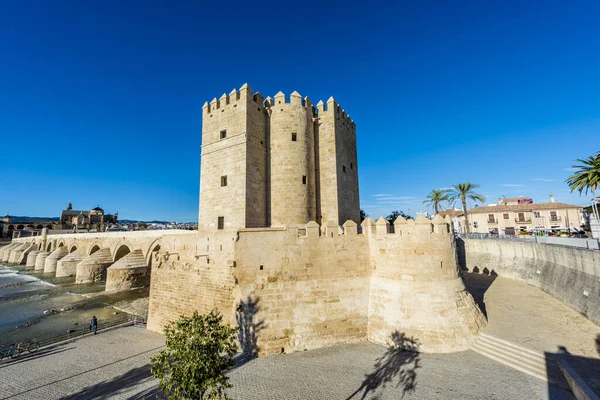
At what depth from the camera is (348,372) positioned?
9.71m

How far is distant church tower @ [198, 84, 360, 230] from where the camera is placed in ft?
51.2

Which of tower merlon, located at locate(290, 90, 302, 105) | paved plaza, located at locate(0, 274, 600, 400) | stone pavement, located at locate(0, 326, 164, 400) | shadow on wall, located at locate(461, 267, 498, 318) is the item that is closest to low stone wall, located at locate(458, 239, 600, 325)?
shadow on wall, located at locate(461, 267, 498, 318)

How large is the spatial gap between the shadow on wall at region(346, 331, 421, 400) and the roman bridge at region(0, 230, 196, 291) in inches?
475

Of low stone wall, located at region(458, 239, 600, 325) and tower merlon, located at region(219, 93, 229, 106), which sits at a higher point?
tower merlon, located at region(219, 93, 229, 106)

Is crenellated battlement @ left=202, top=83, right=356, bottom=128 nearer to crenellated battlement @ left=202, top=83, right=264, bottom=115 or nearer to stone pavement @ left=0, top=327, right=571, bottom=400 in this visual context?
crenellated battlement @ left=202, top=83, right=264, bottom=115

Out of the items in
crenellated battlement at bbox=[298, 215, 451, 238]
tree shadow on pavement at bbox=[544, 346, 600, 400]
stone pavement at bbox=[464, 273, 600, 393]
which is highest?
crenellated battlement at bbox=[298, 215, 451, 238]

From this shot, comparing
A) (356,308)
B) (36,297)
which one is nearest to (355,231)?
(356,308)

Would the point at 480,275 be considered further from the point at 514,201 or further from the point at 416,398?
the point at 514,201

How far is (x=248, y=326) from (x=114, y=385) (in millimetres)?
5573

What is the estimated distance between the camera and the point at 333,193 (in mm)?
17109

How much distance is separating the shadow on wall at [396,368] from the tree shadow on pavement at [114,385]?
770cm

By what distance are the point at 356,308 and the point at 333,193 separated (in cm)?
750

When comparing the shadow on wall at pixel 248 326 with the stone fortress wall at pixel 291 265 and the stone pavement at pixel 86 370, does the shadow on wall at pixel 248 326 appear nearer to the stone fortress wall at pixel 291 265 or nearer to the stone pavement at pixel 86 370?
the stone fortress wall at pixel 291 265

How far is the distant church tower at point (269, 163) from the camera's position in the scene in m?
15.6
